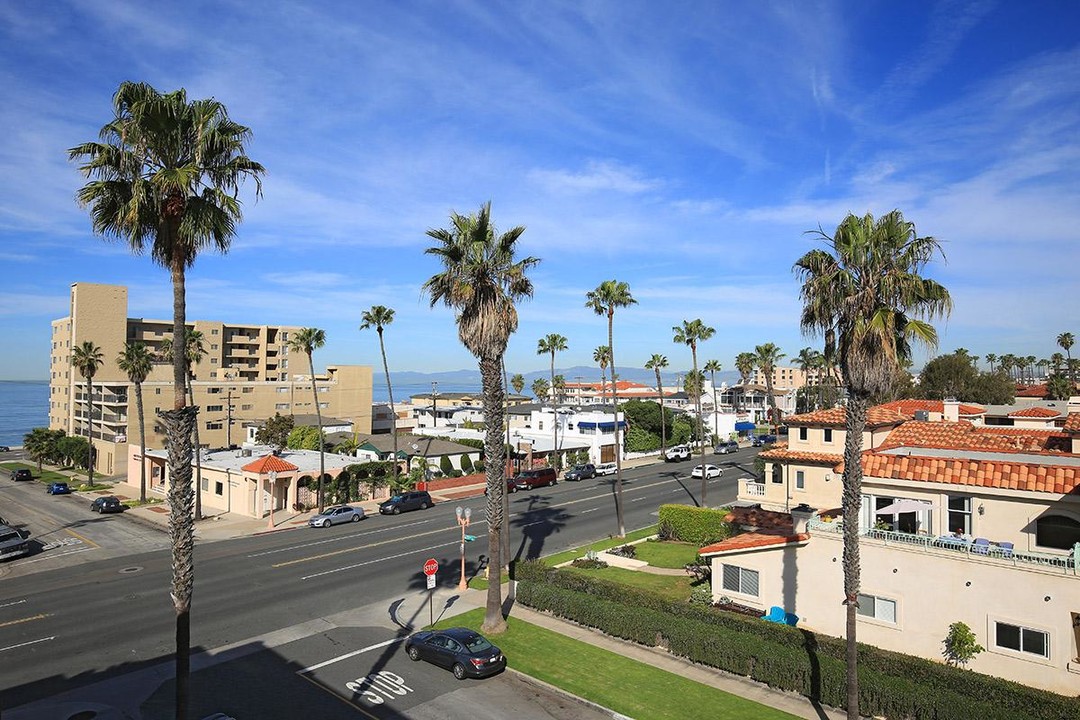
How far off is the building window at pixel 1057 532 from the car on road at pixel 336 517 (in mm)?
37743

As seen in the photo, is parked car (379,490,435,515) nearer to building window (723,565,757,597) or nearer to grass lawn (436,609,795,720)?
grass lawn (436,609,795,720)

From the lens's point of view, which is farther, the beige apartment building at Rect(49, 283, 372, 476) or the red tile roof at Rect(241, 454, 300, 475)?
the beige apartment building at Rect(49, 283, 372, 476)

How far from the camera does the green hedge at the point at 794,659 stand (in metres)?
15.6

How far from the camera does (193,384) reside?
87.2 m

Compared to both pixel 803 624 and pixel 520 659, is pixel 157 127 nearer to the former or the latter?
pixel 520 659

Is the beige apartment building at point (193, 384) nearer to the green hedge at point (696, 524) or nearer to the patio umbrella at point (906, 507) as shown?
the green hedge at point (696, 524)

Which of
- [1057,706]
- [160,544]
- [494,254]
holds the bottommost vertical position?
[160,544]

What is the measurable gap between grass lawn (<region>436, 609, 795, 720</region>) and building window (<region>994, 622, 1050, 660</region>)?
20.7ft

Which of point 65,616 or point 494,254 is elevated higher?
point 494,254

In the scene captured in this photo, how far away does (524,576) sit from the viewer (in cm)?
2667

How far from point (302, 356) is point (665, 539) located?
10379 cm

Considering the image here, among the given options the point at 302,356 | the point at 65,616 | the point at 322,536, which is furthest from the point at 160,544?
the point at 302,356

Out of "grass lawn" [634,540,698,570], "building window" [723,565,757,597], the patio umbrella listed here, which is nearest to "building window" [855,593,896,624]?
the patio umbrella

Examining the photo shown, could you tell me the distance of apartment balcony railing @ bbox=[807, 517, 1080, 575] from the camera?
17031mm
